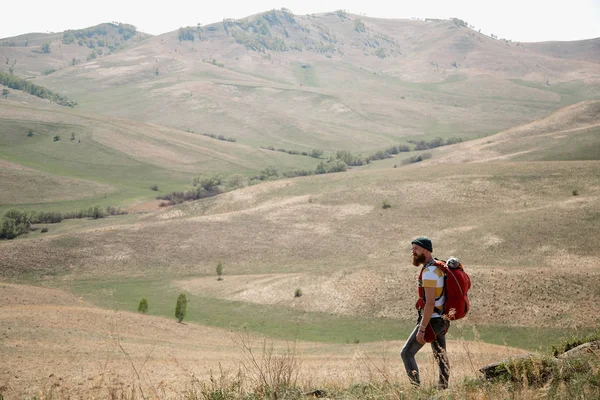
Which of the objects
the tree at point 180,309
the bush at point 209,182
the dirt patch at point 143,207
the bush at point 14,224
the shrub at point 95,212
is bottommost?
the bush at point 14,224

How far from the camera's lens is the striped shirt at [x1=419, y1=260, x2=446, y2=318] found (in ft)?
28.6

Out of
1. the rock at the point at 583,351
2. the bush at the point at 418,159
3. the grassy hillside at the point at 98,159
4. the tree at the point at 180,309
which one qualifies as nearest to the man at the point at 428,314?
the rock at the point at 583,351

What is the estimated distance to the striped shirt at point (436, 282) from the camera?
8727 mm

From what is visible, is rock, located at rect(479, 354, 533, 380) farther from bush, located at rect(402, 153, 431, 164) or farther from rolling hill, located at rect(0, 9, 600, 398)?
bush, located at rect(402, 153, 431, 164)

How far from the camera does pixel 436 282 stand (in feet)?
28.7

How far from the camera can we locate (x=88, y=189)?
359ft

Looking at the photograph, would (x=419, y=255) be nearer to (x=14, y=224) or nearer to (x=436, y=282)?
(x=436, y=282)

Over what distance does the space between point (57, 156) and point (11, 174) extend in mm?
21953

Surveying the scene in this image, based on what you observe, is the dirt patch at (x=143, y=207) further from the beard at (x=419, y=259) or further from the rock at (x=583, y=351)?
the rock at (x=583, y=351)

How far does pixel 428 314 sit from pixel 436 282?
1.88 ft

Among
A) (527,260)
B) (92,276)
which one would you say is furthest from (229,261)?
(527,260)

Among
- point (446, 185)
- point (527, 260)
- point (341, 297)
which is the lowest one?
point (341, 297)

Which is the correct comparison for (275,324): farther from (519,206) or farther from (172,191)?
(172,191)

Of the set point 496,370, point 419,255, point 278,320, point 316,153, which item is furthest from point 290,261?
point 316,153
